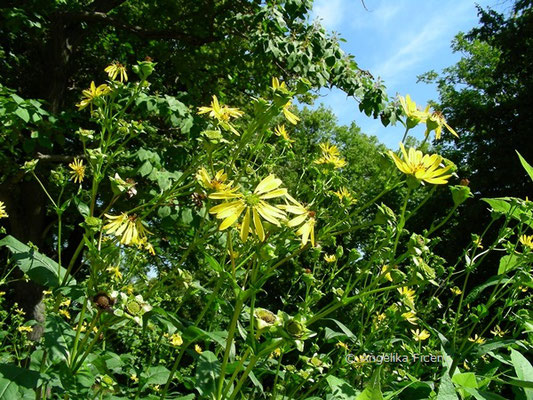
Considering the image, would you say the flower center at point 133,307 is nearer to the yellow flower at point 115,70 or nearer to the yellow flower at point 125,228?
the yellow flower at point 125,228

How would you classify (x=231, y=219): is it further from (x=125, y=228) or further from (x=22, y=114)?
(x=22, y=114)

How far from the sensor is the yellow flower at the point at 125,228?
4.03 ft

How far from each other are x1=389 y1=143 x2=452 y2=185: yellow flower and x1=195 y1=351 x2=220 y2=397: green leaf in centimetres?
68

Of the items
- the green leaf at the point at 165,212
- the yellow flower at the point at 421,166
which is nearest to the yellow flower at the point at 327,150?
the yellow flower at the point at 421,166

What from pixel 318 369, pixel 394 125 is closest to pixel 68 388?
pixel 318 369

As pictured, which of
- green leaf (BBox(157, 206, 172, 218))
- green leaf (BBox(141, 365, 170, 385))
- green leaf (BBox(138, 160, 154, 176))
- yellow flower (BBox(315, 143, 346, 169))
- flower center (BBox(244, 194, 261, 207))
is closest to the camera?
flower center (BBox(244, 194, 261, 207))

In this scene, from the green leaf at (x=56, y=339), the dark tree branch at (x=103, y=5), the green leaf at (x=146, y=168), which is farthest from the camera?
the dark tree branch at (x=103, y=5)

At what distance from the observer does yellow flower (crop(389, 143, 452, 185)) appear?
3.64ft

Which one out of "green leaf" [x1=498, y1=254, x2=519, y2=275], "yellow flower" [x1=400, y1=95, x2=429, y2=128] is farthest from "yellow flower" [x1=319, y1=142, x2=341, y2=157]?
"green leaf" [x1=498, y1=254, x2=519, y2=275]

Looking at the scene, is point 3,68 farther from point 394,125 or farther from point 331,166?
point 331,166

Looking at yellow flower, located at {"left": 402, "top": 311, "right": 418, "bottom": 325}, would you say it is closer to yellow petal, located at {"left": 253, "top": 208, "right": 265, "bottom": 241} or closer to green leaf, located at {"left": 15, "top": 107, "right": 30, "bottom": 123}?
yellow petal, located at {"left": 253, "top": 208, "right": 265, "bottom": 241}

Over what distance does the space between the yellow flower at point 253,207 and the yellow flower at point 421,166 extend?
33 cm

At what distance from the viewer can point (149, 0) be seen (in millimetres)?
6699

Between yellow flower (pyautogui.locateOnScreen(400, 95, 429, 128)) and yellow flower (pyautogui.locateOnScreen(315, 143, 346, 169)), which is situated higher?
yellow flower (pyautogui.locateOnScreen(400, 95, 429, 128))
